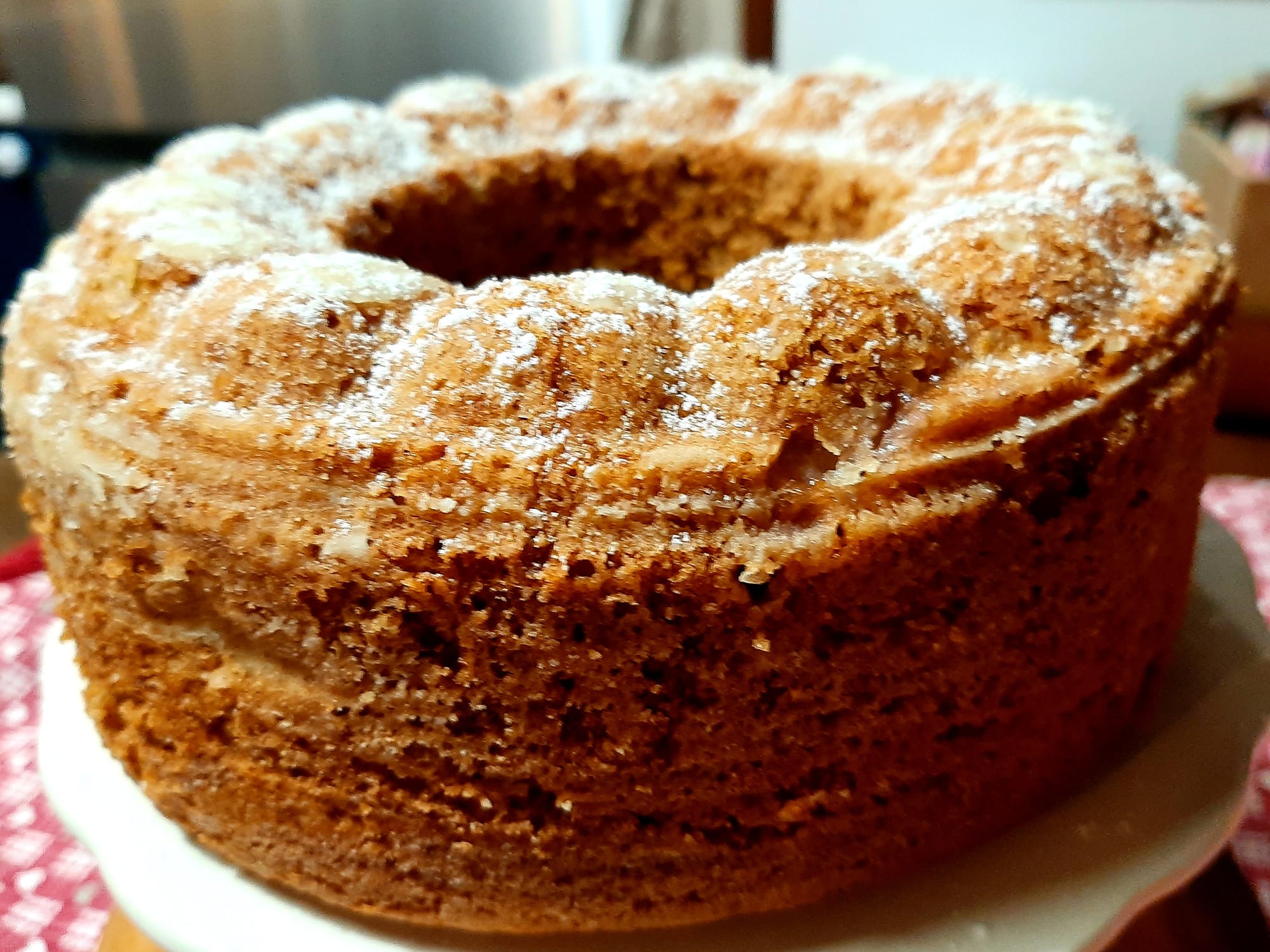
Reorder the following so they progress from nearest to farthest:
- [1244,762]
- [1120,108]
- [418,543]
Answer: [418,543] < [1244,762] < [1120,108]

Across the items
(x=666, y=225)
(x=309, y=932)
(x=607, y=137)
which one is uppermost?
(x=607, y=137)

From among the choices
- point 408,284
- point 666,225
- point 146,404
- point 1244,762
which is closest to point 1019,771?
point 1244,762

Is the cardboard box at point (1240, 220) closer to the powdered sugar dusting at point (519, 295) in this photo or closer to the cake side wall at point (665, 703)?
the powdered sugar dusting at point (519, 295)

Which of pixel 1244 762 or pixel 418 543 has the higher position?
pixel 418 543

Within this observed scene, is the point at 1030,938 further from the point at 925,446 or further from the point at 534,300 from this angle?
the point at 534,300

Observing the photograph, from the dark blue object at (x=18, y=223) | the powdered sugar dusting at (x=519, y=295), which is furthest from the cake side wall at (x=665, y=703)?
the dark blue object at (x=18, y=223)

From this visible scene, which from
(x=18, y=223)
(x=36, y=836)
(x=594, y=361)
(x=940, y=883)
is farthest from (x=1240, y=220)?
(x=18, y=223)

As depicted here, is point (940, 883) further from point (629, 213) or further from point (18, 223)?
point (18, 223)

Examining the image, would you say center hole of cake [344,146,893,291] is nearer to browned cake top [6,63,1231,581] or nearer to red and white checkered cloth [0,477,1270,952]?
browned cake top [6,63,1231,581]
